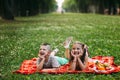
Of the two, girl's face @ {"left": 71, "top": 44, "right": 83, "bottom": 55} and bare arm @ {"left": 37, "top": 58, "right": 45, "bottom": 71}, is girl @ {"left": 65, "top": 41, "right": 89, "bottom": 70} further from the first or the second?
bare arm @ {"left": 37, "top": 58, "right": 45, "bottom": 71}

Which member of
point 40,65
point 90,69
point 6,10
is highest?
point 6,10

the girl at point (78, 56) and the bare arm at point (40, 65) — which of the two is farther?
the bare arm at point (40, 65)

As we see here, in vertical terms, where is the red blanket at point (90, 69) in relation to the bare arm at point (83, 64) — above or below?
below

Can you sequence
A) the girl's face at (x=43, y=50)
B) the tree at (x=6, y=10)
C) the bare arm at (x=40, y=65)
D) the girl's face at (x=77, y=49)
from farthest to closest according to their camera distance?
the tree at (x=6, y=10) < the bare arm at (x=40, y=65) < the girl's face at (x=43, y=50) < the girl's face at (x=77, y=49)

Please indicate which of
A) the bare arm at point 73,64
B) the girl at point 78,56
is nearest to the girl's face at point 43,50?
the girl at point 78,56

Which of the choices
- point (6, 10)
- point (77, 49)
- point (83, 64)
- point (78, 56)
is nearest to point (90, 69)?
point (83, 64)

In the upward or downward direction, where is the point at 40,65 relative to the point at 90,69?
upward

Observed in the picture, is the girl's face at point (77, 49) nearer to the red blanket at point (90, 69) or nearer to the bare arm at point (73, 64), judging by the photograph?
the bare arm at point (73, 64)

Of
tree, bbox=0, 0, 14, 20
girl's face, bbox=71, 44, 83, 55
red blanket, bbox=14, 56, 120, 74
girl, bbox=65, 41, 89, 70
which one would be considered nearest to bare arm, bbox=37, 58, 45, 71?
red blanket, bbox=14, 56, 120, 74

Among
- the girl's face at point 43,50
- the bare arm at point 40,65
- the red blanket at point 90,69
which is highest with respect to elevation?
the girl's face at point 43,50

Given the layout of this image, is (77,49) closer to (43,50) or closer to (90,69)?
(90,69)

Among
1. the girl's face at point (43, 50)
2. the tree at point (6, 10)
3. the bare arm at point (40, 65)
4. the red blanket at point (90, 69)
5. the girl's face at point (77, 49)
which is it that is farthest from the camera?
the tree at point (6, 10)

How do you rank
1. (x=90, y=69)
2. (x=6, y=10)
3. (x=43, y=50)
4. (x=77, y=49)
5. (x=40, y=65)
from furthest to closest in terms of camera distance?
(x=6, y=10) < (x=40, y=65) < (x=90, y=69) < (x=43, y=50) < (x=77, y=49)

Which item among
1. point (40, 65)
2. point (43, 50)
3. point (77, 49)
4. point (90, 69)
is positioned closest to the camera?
point (77, 49)
